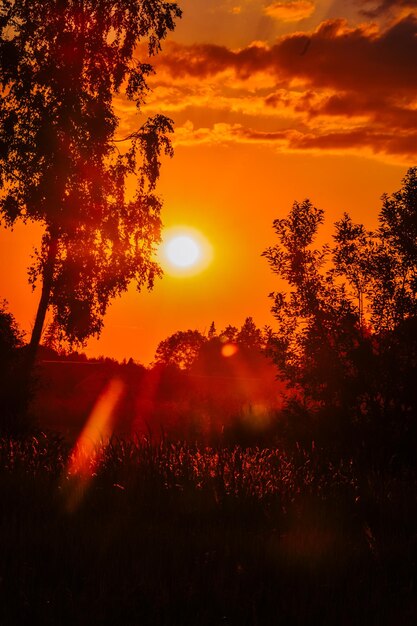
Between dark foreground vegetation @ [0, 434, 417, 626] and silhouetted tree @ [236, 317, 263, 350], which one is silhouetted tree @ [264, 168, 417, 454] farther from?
silhouetted tree @ [236, 317, 263, 350]

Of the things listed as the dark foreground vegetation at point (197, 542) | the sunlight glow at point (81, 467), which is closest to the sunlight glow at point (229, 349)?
the sunlight glow at point (81, 467)

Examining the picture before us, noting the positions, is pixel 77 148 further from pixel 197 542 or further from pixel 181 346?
pixel 181 346

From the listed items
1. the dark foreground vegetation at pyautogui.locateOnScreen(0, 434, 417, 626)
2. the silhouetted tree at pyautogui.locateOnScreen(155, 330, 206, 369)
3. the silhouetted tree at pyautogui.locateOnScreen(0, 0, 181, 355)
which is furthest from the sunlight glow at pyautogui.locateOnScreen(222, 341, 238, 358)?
the dark foreground vegetation at pyautogui.locateOnScreen(0, 434, 417, 626)

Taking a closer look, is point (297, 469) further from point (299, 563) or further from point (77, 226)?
point (77, 226)

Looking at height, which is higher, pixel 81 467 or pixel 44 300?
pixel 44 300

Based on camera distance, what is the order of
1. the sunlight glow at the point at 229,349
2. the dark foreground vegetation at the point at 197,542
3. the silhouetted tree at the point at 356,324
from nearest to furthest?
the dark foreground vegetation at the point at 197,542
the silhouetted tree at the point at 356,324
the sunlight glow at the point at 229,349

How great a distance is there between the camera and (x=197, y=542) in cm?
655

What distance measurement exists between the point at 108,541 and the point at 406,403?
32.6 feet

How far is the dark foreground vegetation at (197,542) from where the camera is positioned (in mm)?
5281

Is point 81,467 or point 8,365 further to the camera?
point 8,365

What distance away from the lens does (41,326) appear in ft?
68.1

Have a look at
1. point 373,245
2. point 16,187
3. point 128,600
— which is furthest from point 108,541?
point 16,187

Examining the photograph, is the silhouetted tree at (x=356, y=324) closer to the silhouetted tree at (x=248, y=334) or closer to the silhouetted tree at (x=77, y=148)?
the silhouetted tree at (x=77, y=148)

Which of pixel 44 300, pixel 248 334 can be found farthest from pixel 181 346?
pixel 44 300
